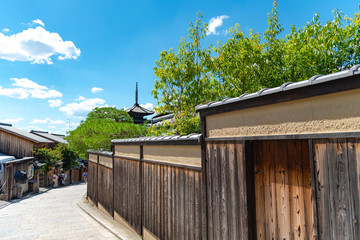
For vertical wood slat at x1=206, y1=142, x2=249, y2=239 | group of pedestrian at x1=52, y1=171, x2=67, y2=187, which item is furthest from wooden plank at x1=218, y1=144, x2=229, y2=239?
group of pedestrian at x1=52, y1=171, x2=67, y2=187

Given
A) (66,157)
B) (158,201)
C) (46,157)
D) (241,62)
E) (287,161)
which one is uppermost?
(241,62)

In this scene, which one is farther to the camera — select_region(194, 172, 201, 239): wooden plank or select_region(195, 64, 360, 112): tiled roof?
select_region(194, 172, 201, 239): wooden plank

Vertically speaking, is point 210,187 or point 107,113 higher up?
point 107,113

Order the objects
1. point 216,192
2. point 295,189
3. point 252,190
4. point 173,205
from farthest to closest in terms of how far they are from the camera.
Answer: point 173,205, point 216,192, point 252,190, point 295,189

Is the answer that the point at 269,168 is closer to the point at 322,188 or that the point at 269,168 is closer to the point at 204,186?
the point at 322,188

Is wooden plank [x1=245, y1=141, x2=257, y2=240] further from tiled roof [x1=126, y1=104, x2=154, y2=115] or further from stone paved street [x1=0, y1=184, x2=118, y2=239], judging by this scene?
tiled roof [x1=126, y1=104, x2=154, y2=115]

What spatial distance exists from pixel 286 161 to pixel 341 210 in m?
1.00

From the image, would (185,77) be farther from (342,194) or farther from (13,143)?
(13,143)

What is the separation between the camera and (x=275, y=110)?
3373 millimetres

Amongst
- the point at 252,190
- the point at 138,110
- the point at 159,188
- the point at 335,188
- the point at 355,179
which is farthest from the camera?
the point at 138,110

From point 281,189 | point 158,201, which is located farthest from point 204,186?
point 158,201

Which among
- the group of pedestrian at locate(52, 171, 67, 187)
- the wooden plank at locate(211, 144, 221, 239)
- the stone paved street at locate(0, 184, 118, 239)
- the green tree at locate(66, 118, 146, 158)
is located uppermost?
the green tree at locate(66, 118, 146, 158)

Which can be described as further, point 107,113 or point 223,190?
point 107,113

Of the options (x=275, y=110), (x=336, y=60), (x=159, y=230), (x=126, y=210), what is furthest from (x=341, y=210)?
(x=126, y=210)
